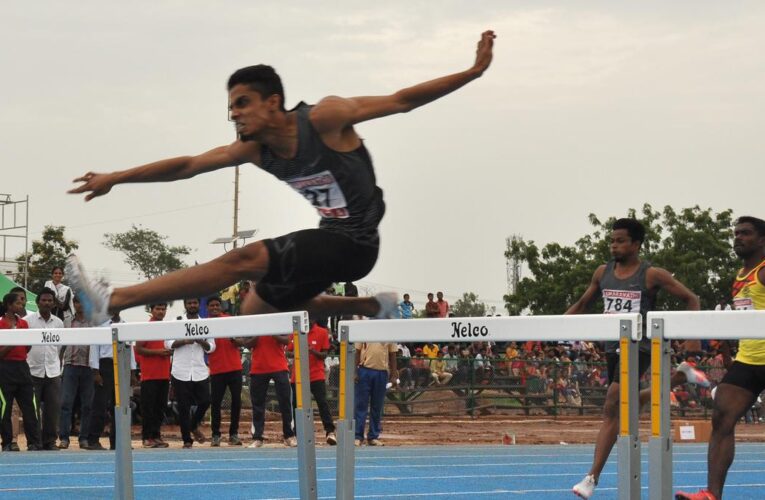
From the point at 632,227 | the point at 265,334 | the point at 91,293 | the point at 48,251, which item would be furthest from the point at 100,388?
the point at 48,251

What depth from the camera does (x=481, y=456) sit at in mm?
14406

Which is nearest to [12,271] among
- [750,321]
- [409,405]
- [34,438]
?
[409,405]

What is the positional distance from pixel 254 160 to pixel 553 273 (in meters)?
42.8

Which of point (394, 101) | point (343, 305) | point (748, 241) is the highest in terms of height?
point (394, 101)

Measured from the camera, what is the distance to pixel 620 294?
8.00m

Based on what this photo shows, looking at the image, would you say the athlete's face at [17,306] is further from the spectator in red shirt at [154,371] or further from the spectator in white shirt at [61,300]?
the spectator in red shirt at [154,371]

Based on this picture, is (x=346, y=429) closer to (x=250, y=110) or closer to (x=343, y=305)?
(x=343, y=305)

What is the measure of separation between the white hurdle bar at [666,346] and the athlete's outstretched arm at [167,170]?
202 centimetres

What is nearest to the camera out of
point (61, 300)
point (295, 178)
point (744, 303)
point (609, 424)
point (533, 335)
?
point (533, 335)

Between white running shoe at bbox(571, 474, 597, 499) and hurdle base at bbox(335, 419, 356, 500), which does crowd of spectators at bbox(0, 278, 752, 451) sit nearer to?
white running shoe at bbox(571, 474, 597, 499)

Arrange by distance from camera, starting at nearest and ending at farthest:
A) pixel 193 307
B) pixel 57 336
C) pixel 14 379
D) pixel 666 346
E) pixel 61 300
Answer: pixel 666 346 → pixel 57 336 → pixel 14 379 → pixel 193 307 → pixel 61 300

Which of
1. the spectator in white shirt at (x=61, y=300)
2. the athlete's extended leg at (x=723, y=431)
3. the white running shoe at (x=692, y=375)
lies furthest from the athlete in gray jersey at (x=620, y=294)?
the spectator in white shirt at (x=61, y=300)

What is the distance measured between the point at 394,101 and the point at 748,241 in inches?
113

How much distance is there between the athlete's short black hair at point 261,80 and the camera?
18.1ft
